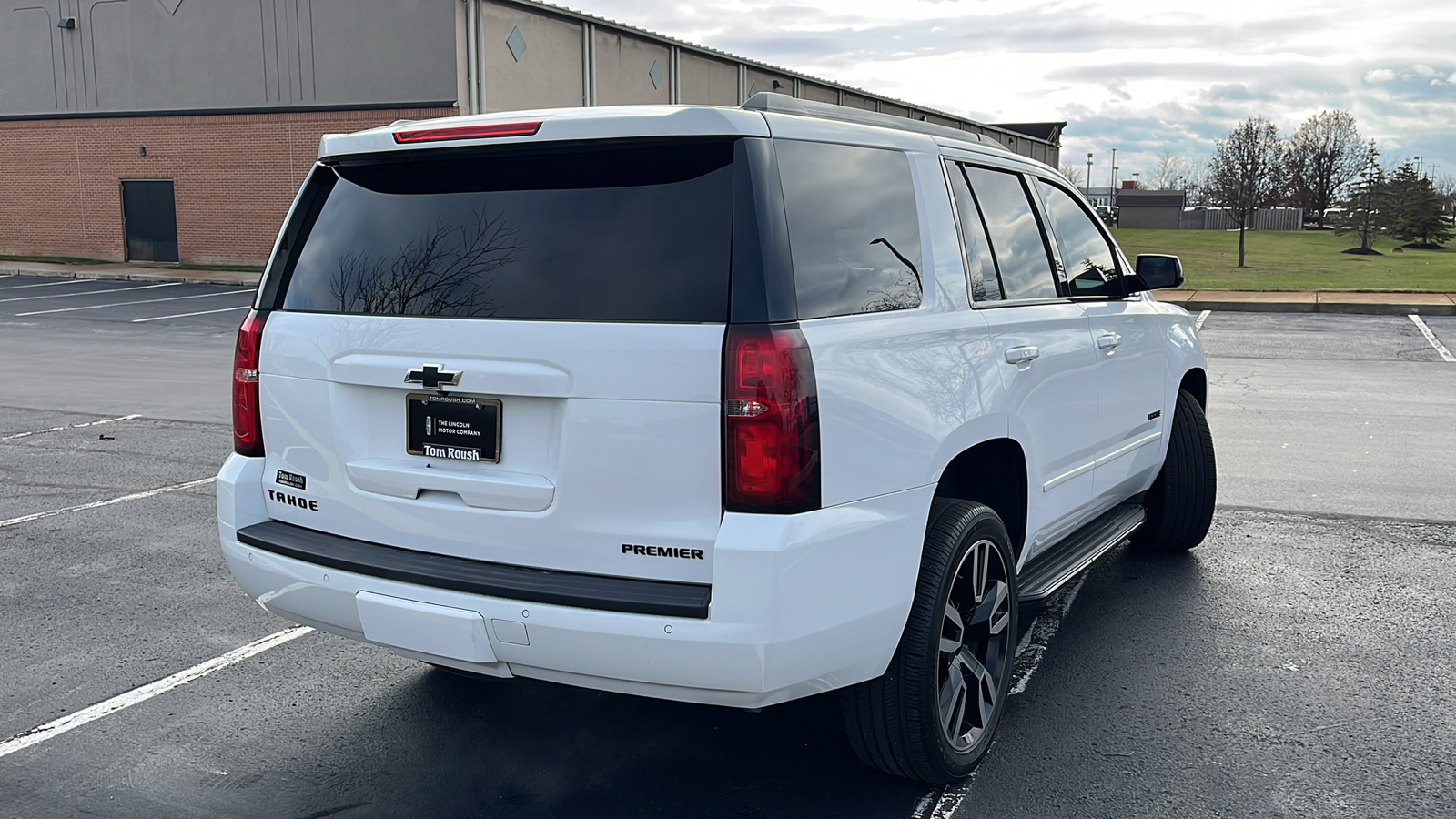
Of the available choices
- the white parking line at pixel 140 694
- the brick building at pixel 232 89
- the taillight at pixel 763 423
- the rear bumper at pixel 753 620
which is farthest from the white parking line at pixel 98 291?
the taillight at pixel 763 423

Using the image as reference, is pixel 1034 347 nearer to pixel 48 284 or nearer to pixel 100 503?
pixel 100 503

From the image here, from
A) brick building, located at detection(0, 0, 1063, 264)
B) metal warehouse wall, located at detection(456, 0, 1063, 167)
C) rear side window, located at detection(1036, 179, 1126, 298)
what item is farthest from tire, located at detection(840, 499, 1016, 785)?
brick building, located at detection(0, 0, 1063, 264)

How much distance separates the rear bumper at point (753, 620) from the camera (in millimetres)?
2891

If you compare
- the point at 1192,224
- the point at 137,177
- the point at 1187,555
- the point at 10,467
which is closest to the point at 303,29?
the point at 137,177

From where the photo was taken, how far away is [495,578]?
3135mm

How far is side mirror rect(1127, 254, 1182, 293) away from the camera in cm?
539

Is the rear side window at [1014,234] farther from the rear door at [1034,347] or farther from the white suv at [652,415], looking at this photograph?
the white suv at [652,415]

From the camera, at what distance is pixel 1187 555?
611cm

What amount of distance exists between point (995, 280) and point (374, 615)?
7.34 feet

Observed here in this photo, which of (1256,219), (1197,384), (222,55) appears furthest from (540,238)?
(1256,219)

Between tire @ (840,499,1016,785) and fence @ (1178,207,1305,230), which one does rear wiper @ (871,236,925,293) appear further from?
fence @ (1178,207,1305,230)

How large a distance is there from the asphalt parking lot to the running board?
1.29ft

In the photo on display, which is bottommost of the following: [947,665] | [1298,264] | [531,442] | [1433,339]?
[1433,339]

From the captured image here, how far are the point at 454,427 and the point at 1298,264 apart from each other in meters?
37.4
